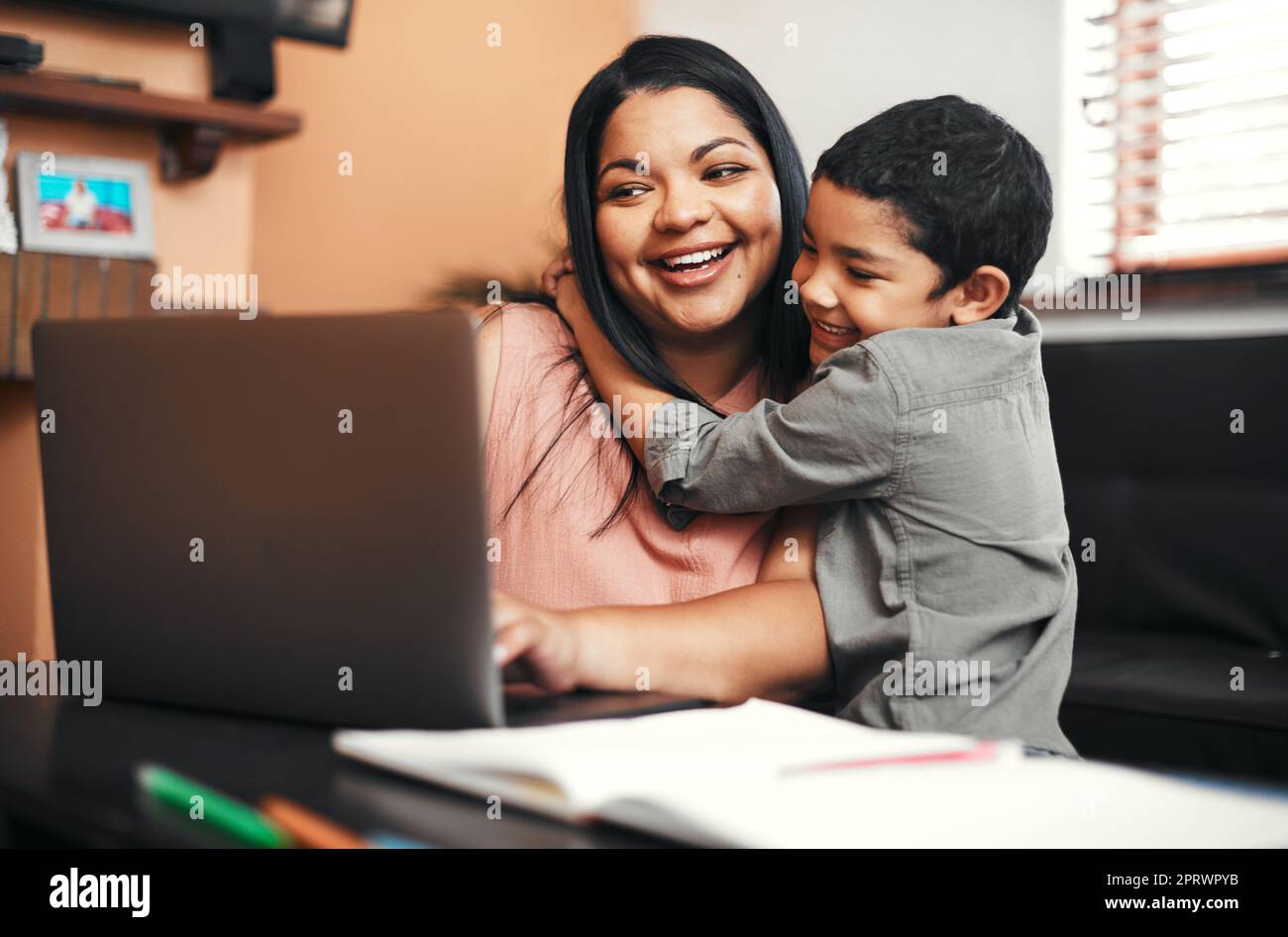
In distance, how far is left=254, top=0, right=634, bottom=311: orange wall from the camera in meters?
3.03

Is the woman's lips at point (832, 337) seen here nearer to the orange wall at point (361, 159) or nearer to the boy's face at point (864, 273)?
the boy's face at point (864, 273)

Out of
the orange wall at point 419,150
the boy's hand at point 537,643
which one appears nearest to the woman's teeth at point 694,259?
the boy's hand at point 537,643

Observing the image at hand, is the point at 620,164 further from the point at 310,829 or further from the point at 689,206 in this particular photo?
the point at 310,829

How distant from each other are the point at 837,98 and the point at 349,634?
99.9 inches

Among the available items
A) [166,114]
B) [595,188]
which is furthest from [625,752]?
[166,114]

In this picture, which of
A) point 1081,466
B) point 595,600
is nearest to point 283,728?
point 595,600

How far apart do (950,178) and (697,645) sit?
45cm

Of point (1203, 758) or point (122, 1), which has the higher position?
point (122, 1)

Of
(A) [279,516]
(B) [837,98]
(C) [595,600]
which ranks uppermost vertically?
(B) [837,98]

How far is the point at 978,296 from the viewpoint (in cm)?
110

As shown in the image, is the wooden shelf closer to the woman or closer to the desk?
the woman

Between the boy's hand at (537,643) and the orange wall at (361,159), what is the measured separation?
195cm

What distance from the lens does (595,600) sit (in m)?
1.24

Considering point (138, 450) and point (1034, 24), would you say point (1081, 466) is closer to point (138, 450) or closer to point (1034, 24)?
point (1034, 24)
